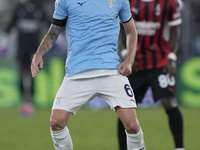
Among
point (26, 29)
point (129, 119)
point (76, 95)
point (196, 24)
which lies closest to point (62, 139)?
point (76, 95)

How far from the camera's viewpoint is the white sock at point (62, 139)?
4.86 meters

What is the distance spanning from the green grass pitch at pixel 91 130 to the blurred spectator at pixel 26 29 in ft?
2.97

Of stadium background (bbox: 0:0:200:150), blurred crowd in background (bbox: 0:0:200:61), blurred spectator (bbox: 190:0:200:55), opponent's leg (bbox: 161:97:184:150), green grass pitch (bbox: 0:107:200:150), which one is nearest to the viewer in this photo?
opponent's leg (bbox: 161:97:184:150)

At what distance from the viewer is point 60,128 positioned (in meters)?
4.82

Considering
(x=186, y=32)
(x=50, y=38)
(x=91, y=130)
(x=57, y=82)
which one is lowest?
(x=57, y=82)

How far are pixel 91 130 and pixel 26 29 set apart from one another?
3377 millimetres

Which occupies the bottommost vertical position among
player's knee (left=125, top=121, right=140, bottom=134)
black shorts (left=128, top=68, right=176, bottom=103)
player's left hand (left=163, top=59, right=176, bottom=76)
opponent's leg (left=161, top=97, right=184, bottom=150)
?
opponent's leg (left=161, top=97, right=184, bottom=150)

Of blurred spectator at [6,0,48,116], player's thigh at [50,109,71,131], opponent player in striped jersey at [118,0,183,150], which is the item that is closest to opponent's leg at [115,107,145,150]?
player's thigh at [50,109,71,131]

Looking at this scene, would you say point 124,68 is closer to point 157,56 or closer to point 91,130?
point 157,56

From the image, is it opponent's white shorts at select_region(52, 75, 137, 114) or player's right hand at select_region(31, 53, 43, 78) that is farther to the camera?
opponent's white shorts at select_region(52, 75, 137, 114)

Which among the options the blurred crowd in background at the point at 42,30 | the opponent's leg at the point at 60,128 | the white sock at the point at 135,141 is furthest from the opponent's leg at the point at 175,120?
the blurred crowd in background at the point at 42,30

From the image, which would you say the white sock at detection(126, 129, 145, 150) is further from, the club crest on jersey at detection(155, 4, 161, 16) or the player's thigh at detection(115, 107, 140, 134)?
the club crest on jersey at detection(155, 4, 161, 16)

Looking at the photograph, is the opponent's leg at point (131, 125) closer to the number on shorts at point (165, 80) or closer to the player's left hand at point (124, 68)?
the player's left hand at point (124, 68)

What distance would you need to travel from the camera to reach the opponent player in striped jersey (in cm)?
607
